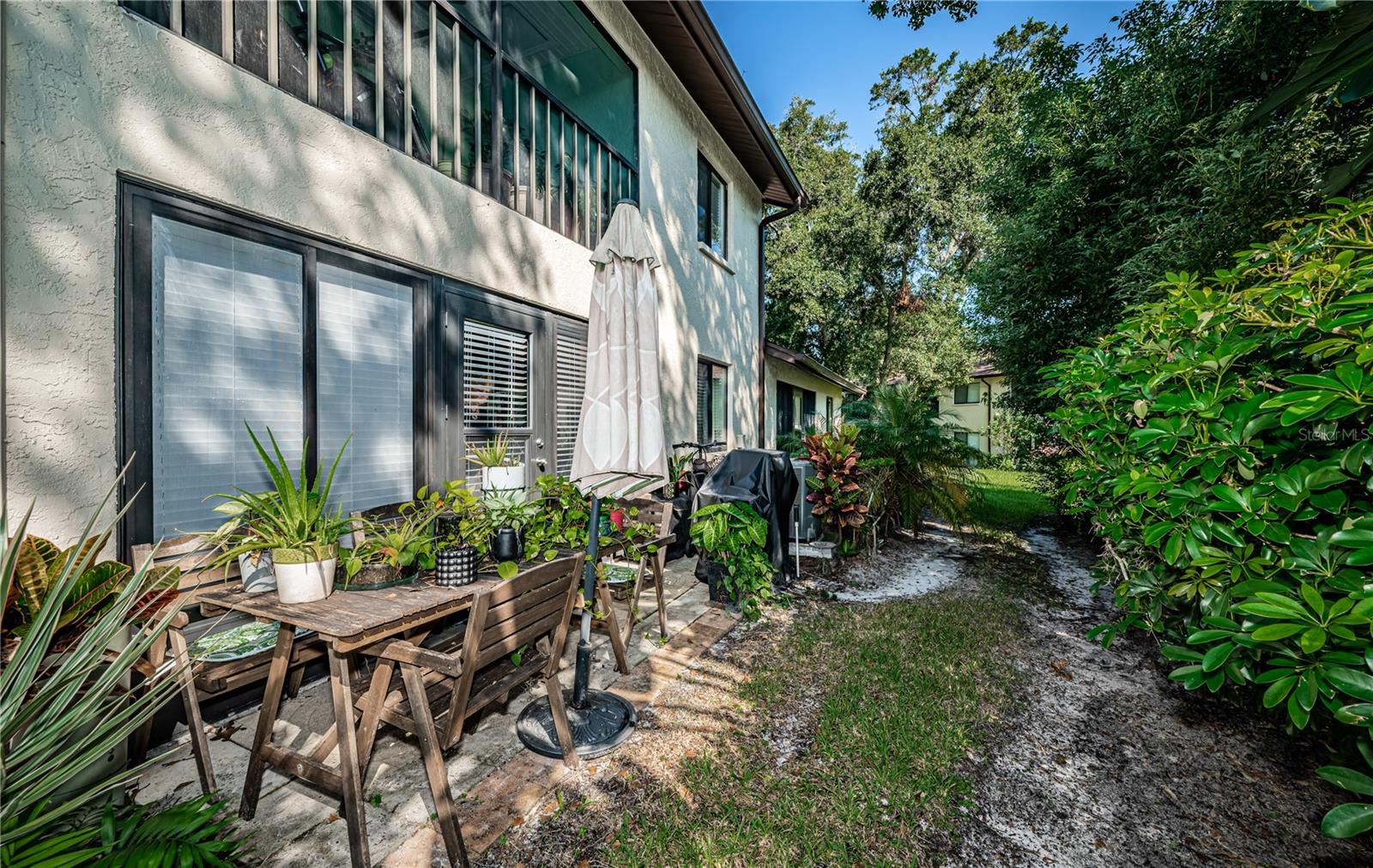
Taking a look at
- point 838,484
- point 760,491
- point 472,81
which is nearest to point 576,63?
point 472,81

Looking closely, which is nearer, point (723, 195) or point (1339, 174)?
point (1339, 174)

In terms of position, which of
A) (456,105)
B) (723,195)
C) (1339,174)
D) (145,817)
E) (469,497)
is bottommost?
(145,817)

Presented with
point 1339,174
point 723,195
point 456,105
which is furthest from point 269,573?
point 723,195

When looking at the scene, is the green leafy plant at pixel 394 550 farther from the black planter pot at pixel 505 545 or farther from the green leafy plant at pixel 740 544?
the green leafy plant at pixel 740 544

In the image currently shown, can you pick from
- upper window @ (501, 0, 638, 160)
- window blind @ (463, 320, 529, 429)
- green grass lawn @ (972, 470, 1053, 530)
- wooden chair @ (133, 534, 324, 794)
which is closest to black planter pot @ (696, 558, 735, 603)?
window blind @ (463, 320, 529, 429)

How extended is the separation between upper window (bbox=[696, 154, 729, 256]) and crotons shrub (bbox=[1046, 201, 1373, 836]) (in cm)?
689

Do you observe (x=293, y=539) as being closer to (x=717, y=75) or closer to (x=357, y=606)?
(x=357, y=606)

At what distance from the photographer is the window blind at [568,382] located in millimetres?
5320

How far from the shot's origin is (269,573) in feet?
7.89

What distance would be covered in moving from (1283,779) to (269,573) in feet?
16.7

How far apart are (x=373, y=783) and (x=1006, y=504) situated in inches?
481

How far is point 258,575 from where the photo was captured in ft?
7.86

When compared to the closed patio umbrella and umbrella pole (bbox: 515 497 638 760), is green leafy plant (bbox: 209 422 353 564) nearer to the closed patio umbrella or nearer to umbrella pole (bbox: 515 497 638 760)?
umbrella pole (bbox: 515 497 638 760)

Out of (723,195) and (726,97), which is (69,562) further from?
(723,195)
